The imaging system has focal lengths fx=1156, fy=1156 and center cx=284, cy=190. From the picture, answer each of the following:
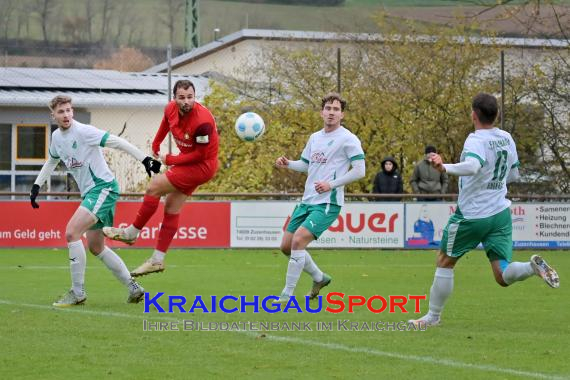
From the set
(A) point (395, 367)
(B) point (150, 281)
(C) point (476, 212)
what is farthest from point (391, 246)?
(A) point (395, 367)

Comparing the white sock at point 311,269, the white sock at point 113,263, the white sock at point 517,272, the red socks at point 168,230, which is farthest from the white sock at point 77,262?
the white sock at point 517,272

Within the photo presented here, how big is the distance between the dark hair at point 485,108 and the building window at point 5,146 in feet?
83.2

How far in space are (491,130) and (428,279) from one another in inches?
265

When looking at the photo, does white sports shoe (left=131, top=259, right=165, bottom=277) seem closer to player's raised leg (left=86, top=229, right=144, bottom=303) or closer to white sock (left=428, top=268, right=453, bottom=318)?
player's raised leg (left=86, top=229, right=144, bottom=303)

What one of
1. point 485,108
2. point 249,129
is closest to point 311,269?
point 249,129

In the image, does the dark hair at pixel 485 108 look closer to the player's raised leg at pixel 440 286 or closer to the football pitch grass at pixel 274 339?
the player's raised leg at pixel 440 286

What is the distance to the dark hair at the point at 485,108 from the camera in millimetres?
9312

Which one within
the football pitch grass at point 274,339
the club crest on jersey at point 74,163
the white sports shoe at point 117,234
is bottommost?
the football pitch grass at point 274,339

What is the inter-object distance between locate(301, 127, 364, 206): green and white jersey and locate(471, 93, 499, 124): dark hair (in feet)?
7.31

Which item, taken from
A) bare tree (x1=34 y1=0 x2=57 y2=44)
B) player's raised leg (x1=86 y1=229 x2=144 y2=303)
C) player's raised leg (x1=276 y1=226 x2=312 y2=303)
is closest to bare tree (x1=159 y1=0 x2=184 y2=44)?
bare tree (x1=34 y1=0 x2=57 y2=44)

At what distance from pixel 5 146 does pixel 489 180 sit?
25.7m

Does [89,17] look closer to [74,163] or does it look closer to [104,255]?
[74,163]

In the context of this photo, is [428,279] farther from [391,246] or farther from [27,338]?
[27,338]

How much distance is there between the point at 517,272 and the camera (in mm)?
9344
